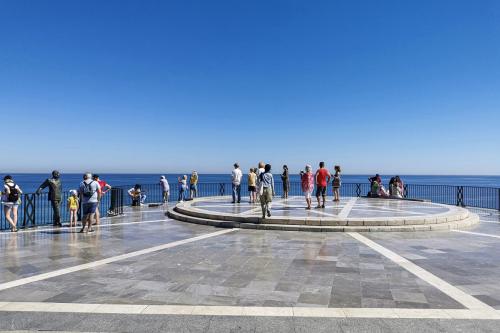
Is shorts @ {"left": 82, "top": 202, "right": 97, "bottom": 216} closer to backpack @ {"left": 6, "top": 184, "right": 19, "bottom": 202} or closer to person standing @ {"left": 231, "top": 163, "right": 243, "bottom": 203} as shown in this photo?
backpack @ {"left": 6, "top": 184, "right": 19, "bottom": 202}

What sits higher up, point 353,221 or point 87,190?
point 87,190

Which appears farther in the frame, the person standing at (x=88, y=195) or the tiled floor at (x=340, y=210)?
the tiled floor at (x=340, y=210)

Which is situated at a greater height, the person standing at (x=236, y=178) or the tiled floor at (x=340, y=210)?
the person standing at (x=236, y=178)

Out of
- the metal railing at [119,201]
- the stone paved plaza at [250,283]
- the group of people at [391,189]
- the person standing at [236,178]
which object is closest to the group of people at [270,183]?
the person standing at [236,178]

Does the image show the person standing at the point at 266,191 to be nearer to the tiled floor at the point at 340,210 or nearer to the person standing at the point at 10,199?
the tiled floor at the point at 340,210

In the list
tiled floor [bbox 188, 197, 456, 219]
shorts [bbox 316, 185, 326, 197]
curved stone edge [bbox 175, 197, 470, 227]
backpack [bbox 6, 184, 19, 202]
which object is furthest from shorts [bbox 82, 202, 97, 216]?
shorts [bbox 316, 185, 326, 197]

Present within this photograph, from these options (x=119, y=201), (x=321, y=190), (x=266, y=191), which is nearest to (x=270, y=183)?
(x=266, y=191)

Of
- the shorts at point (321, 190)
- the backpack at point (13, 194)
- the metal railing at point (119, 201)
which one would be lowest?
the metal railing at point (119, 201)

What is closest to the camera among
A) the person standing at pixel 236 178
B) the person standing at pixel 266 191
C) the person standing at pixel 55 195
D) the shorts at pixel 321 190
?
the person standing at pixel 266 191

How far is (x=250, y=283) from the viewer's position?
5367mm

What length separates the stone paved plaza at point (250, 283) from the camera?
3.98 meters

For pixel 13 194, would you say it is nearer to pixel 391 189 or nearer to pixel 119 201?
pixel 119 201

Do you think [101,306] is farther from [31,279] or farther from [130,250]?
[130,250]

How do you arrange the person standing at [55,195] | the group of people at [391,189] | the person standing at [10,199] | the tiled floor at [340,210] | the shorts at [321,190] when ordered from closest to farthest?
the person standing at [10,199] → the person standing at [55,195] → the tiled floor at [340,210] → the shorts at [321,190] → the group of people at [391,189]
